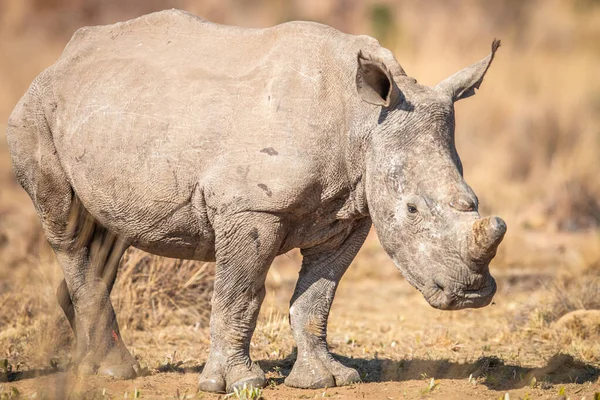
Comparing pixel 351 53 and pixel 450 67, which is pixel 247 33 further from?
pixel 450 67

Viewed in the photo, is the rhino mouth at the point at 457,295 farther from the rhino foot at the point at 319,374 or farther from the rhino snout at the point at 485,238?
the rhino foot at the point at 319,374

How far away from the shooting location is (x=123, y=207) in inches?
206

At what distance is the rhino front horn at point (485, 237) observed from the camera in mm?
4391

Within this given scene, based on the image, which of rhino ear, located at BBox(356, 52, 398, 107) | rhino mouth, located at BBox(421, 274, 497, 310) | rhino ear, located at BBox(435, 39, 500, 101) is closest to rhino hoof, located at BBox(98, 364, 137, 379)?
rhino mouth, located at BBox(421, 274, 497, 310)

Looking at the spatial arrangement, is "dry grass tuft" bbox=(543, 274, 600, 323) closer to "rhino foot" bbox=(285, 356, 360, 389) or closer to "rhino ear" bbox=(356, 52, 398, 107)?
"rhino foot" bbox=(285, 356, 360, 389)

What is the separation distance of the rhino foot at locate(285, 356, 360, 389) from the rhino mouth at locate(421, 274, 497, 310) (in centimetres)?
96

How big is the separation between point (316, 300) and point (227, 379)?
2.32ft

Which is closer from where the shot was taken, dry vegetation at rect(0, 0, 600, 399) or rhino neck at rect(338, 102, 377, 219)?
rhino neck at rect(338, 102, 377, 219)

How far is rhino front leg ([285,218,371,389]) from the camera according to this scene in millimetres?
5418

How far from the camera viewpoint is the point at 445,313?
26.5 feet

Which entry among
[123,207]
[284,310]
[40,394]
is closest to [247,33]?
[123,207]

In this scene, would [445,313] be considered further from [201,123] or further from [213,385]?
[201,123]

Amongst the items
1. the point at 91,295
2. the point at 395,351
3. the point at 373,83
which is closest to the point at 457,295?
the point at 373,83

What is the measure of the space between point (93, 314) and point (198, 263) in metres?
1.74
